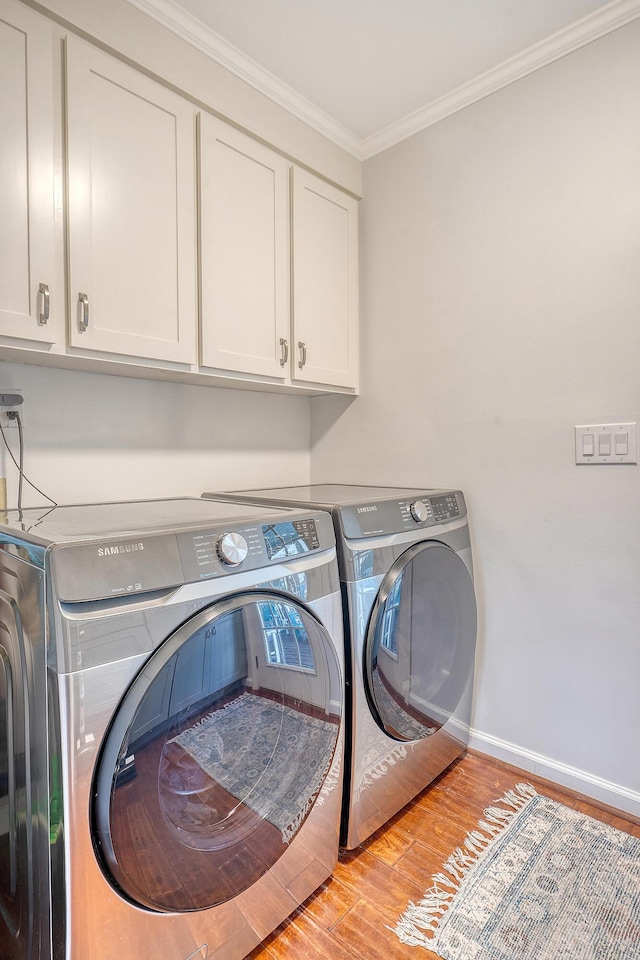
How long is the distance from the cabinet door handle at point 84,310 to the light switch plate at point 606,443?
1526 mm

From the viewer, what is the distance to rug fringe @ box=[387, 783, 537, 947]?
1260 mm

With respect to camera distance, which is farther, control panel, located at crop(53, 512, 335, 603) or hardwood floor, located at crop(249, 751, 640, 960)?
hardwood floor, located at crop(249, 751, 640, 960)

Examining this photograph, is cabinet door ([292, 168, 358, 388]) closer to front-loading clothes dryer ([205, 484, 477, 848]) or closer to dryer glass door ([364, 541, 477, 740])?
front-loading clothes dryer ([205, 484, 477, 848])

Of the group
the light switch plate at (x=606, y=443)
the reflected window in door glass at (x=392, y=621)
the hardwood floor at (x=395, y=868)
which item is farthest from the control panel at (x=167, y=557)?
the light switch plate at (x=606, y=443)

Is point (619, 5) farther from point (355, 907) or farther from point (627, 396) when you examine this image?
point (355, 907)

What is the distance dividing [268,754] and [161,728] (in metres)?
0.30

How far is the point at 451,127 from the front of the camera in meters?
1.99

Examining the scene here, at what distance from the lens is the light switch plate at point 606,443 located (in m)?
1.62

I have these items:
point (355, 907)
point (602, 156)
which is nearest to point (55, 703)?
point (355, 907)

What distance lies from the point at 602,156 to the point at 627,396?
0.76 meters

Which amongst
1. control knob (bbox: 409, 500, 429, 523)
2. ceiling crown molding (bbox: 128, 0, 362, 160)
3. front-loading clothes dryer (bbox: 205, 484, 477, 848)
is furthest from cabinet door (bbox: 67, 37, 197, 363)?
control knob (bbox: 409, 500, 429, 523)

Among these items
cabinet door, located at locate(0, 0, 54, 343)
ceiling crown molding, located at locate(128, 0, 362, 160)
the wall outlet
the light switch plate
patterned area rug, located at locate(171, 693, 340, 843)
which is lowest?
patterned area rug, located at locate(171, 693, 340, 843)

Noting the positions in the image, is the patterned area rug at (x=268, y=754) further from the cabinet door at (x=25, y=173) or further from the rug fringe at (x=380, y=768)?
the cabinet door at (x=25, y=173)

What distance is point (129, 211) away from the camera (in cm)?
146
